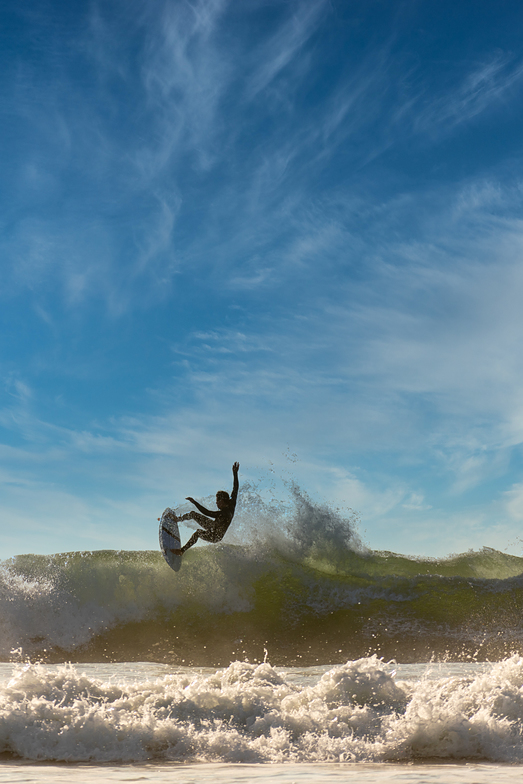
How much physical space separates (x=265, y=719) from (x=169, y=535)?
6122 mm

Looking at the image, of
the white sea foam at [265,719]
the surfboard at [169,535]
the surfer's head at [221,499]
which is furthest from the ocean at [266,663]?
the surfer's head at [221,499]

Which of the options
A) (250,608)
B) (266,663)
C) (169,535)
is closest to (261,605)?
(250,608)

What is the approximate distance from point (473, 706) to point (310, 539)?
36.5ft

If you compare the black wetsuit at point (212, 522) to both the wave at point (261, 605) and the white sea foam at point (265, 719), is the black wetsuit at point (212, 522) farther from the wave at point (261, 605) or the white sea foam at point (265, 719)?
the white sea foam at point (265, 719)

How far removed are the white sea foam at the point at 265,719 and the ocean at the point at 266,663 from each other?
1 cm

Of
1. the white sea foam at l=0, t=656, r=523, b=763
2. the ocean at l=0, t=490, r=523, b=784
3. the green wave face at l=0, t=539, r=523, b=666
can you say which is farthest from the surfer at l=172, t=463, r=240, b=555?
the white sea foam at l=0, t=656, r=523, b=763

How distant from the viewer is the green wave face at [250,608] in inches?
453

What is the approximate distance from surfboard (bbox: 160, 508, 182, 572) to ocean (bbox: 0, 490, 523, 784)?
1951mm

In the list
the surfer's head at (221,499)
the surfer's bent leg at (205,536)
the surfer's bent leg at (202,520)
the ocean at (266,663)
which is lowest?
the ocean at (266,663)

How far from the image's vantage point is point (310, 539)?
15570 millimetres

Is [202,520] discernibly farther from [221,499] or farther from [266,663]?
[266,663]

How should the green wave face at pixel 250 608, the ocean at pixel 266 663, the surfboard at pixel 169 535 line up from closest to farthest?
the ocean at pixel 266 663
the surfboard at pixel 169 535
the green wave face at pixel 250 608

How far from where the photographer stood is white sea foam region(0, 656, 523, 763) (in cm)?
406

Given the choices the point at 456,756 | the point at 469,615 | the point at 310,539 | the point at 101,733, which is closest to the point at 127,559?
the point at 310,539
